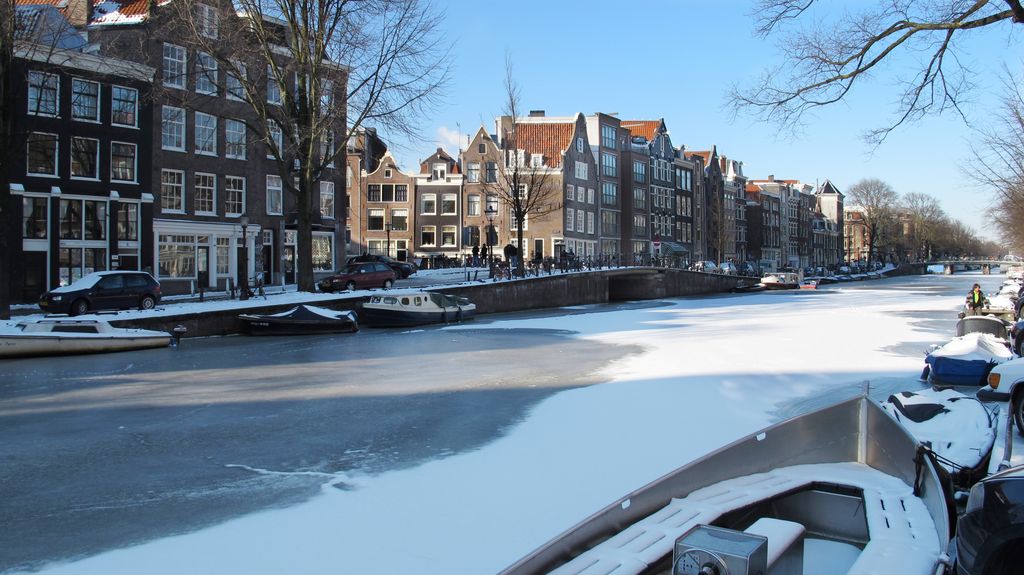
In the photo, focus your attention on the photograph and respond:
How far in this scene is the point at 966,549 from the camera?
4891mm

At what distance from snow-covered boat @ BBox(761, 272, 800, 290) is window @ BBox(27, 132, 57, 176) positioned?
2412 inches

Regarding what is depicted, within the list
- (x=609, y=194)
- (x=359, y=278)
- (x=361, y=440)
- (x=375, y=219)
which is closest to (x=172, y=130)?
(x=359, y=278)

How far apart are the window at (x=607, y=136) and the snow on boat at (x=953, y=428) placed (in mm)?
67211

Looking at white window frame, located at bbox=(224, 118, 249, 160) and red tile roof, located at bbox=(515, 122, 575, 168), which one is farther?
red tile roof, located at bbox=(515, 122, 575, 168)

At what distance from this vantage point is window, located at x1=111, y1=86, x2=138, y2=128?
35406 millimetres

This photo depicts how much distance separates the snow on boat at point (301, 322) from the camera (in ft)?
91.2

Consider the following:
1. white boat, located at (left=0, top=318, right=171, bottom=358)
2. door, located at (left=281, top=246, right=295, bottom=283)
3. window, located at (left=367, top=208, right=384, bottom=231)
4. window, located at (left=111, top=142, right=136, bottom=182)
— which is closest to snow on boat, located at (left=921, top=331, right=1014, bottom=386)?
white boat, located at (left=0, top=318, right=171, bottom=358)

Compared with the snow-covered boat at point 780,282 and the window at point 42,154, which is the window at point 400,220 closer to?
the snow-covered boat at point 780,282

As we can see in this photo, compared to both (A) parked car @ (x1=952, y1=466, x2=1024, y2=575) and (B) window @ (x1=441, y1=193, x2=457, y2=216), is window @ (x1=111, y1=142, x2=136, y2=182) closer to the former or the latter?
(B) window @ (x1=441, y1=193, x2=457, y2=216)

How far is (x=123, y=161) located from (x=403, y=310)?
14.7 metres

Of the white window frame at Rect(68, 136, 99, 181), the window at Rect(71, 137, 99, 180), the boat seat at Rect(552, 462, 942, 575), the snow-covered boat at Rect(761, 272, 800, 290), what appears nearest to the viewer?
the boat seat at Rect(552, 462, 942, 575)

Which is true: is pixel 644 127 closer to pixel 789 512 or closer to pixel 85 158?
pixel 85 158

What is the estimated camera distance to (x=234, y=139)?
1649 inches

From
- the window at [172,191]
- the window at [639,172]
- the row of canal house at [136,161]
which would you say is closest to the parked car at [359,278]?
the row of canal house at [136,161]
